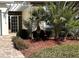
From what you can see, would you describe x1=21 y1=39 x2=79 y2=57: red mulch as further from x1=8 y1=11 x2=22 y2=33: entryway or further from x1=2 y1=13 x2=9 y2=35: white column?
x1=8 y1=11 x2=22 y2=33: entryway

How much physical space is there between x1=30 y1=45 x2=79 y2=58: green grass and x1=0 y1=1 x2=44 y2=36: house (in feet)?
38.4

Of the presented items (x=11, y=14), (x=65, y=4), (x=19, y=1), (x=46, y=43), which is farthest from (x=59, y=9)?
(x=11, y=14)

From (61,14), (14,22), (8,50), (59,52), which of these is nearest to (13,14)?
(14,22)

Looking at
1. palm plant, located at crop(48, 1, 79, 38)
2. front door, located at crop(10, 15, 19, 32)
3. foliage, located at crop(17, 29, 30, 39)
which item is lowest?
foliage, located at crop(17, 29, 30, 39)

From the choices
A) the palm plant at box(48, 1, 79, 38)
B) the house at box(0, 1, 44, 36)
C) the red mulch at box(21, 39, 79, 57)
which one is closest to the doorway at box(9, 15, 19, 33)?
the house at box(0, 1, 44, 36)

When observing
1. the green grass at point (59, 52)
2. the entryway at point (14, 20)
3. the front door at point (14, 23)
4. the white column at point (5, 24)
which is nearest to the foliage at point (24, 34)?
the white column at point (5, 24)

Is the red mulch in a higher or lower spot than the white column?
lower

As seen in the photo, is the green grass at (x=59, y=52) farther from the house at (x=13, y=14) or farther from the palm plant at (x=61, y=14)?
the house at (x=13, y=14)

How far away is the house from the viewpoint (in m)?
37.2

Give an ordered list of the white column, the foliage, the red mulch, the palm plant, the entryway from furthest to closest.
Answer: the entryway < the white column < the foliage < the palm plant < the red mulch

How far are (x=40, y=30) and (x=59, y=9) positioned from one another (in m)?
4.21

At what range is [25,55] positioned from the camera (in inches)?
924

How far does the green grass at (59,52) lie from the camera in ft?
74.5

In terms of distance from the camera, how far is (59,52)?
77.8 feet
